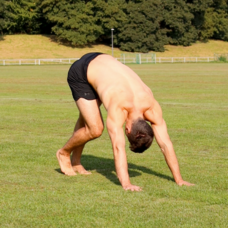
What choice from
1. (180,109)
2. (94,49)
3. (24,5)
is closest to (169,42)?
(94,49)

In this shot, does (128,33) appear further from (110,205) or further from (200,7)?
(110,205)

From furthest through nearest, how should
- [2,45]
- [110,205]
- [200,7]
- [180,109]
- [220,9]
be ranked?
[220,9] < [200,7] < [2,45] < [180,109] < [110,205]

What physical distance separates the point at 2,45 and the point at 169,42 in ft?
106

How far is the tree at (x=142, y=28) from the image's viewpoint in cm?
9612

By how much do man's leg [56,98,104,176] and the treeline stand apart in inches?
3348

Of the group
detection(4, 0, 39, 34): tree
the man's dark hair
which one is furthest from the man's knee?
detection(4, 0, 39, 34): tree

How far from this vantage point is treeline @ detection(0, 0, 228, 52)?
9325 centimetres

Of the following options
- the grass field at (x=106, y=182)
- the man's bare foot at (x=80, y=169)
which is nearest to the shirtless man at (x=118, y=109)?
the man's bare foot at (x=80, y=169)

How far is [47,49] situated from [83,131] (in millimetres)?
86362

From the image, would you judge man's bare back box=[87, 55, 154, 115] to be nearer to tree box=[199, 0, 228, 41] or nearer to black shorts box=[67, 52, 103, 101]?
black shorts box=[67, 52, 103, 101]

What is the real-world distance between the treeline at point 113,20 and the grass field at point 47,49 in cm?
145

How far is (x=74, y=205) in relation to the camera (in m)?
6.29

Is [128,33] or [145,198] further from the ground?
[145,198]

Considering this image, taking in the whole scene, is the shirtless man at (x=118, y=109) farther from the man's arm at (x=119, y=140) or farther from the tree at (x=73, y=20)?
the tree at (x=73, y=20)
